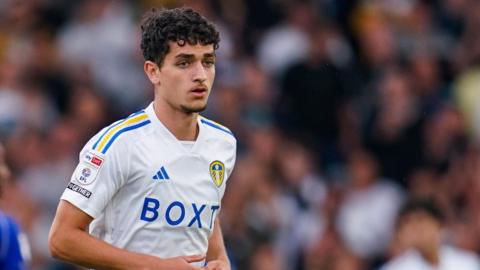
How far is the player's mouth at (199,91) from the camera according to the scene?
6.70 meters

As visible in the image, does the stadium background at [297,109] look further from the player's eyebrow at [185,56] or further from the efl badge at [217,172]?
the player's eyebrow at [185,56]

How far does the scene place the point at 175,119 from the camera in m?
6.86

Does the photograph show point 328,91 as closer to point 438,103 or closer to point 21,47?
point 438,103

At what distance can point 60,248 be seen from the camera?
6500 millimetres

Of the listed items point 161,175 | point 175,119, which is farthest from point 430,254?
point 161,175

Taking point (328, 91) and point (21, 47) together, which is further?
point (21, 47)

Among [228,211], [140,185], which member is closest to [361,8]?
[228,211]

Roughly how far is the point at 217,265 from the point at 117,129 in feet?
2.78

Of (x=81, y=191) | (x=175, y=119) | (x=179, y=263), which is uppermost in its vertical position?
(x=175, y=119)

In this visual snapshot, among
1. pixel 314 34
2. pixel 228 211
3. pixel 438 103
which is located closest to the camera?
pixel 228 211

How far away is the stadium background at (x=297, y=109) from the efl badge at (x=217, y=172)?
4.14 meters

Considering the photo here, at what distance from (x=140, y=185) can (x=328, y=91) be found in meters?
7.09

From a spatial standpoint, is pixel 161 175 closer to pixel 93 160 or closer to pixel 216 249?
pixel 93 160

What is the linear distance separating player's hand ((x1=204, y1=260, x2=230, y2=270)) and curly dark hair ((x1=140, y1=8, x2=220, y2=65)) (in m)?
1.02
